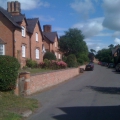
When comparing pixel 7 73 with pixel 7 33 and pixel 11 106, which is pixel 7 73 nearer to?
pixel 11 106

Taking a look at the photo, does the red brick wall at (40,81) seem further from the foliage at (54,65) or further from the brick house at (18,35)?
the brick house at (18,35)

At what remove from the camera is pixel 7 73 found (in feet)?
44.6

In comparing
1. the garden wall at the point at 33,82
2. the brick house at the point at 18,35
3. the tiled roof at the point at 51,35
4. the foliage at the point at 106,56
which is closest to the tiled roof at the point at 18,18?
the brick house at the point at 18,35

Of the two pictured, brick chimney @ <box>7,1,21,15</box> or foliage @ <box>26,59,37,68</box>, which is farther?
brick chimney @ <box>7,1,21,15</box>

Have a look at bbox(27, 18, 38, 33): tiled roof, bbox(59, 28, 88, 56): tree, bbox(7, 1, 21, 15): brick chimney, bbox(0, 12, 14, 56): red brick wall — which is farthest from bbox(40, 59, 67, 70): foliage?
bbox(59, 28, 88, 56): tree

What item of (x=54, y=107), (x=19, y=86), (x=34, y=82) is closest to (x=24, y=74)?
(x=19, y=86)

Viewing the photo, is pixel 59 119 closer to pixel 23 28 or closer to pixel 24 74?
pixel 24 74

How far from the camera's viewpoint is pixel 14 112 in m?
10.3

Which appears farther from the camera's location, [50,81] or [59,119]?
[50,81]

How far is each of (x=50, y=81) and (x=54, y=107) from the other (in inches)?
380

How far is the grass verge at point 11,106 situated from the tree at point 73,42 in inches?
1858

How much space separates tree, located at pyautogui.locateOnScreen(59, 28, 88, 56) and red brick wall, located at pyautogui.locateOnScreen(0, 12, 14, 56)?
30272mm

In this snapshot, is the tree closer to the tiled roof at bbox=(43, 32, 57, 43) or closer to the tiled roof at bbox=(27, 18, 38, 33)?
the tiled roof at bbox=(43, 32, 57, 43)

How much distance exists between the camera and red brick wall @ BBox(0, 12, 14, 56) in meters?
31.6
